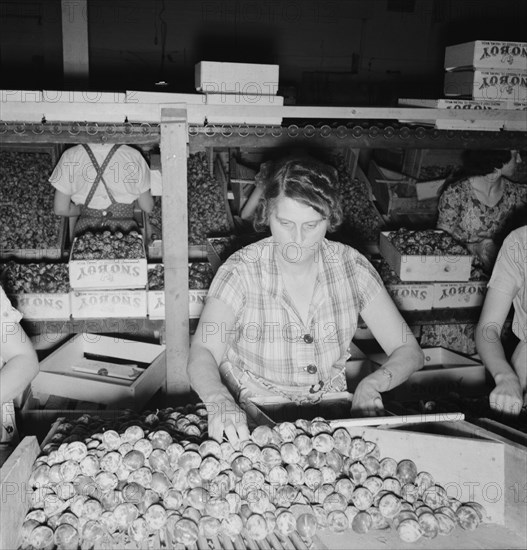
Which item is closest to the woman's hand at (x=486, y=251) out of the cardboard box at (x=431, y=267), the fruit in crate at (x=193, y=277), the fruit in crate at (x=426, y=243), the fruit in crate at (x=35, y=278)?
the fruit in crate at (x=426, y=243)

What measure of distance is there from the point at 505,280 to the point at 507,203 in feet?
6.92

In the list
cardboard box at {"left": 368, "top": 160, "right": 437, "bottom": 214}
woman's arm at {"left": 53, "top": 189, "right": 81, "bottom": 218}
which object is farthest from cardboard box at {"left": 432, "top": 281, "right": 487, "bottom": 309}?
woman's arm at {"left": 53, "top": 189, "right": 81, "bottom": 218}

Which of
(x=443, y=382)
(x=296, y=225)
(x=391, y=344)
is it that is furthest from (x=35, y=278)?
(x=443, y=382)

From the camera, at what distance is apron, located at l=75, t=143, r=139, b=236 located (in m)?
4.39

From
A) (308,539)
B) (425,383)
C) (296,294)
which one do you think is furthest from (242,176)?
(308,539)

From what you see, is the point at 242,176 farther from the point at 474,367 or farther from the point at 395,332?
the point at 395,332

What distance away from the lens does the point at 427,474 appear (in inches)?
78.3

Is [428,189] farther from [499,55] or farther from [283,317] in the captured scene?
[283,317]

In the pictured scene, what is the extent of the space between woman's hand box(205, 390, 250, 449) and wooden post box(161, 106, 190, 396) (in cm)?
94

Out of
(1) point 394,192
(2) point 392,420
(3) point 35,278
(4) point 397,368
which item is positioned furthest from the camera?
(1) point 394,192

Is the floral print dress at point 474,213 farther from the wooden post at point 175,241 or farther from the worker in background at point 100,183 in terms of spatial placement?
the wooden post at point 175,241

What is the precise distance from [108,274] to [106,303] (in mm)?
186

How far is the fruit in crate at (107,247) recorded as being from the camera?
384 cm

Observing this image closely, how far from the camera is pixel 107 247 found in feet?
13.0
